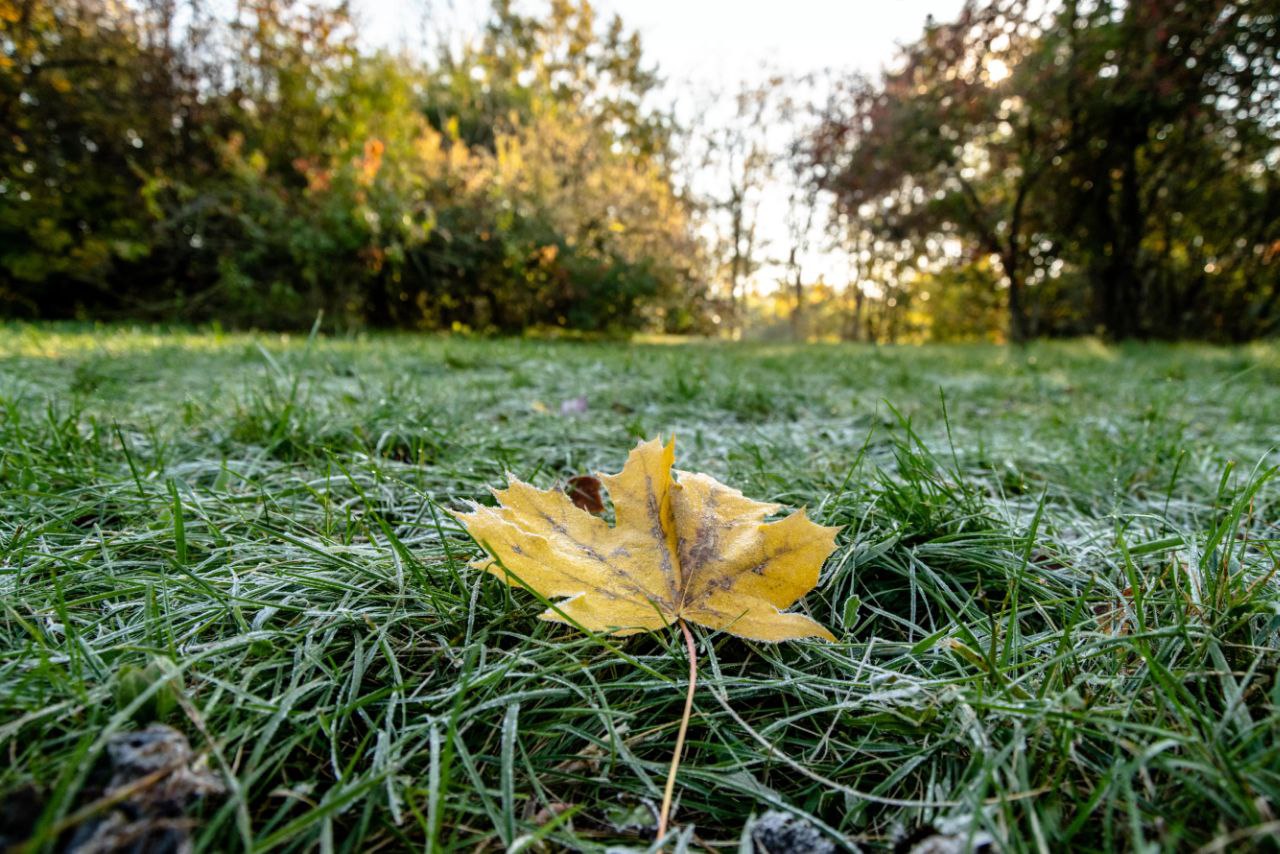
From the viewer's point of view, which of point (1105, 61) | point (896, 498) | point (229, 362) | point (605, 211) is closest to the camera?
point (896, 498)

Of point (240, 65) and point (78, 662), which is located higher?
point (240, 65)

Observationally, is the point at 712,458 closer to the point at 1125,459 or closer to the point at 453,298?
the point at 1125,459

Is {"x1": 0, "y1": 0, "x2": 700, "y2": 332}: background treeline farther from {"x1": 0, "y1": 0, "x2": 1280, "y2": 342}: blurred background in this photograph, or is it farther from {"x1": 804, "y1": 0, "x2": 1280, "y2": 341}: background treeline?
{"x1": 804, "y1": 0, "x2": 1280, "y2": 341}: background treeline

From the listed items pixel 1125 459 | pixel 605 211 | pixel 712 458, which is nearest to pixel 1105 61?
pixel 605 211

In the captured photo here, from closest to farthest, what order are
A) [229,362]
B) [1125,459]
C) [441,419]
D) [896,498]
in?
[896,498] < [1125,459] < [441,419] < [229,362]

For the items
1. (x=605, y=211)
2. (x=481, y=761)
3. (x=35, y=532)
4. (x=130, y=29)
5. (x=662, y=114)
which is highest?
(x=662, y=114)

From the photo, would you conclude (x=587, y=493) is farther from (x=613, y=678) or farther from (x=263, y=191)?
(x=263, y=191)

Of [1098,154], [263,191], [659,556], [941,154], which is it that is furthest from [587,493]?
[1098,154]

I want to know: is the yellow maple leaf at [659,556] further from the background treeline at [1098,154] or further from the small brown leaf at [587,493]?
the background treeline at [1098,154]
